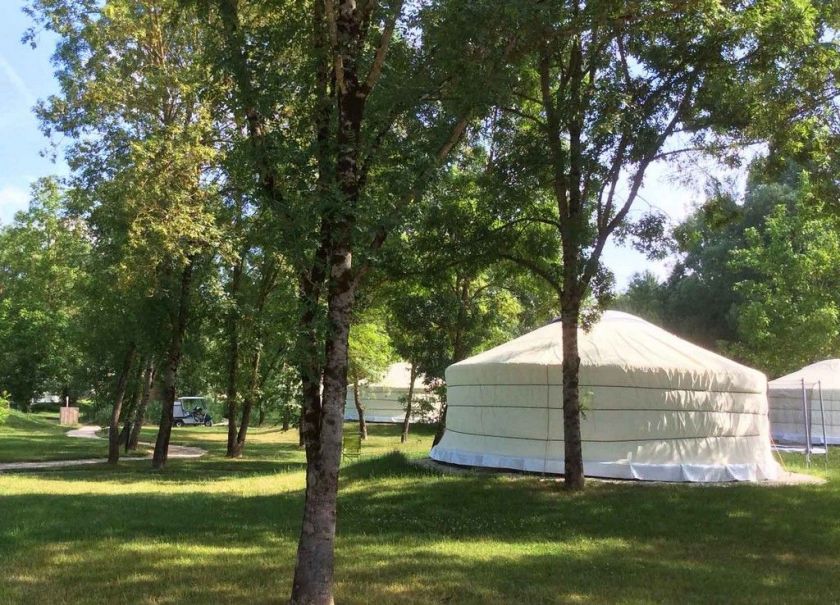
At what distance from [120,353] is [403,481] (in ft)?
35.0

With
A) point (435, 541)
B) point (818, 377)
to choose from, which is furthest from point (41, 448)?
point (818, 377)

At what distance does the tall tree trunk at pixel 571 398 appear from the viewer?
34.6 ft

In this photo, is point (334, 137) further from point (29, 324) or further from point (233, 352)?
point (29, 324)

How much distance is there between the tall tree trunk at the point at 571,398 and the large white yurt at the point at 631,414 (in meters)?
1.64

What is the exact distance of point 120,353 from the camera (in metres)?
19.0

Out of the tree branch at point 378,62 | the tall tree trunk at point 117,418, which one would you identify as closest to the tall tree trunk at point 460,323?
the tall tree trunk at point 117,418

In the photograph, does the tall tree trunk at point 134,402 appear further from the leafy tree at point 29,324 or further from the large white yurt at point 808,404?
the large white yurt at point 808,404

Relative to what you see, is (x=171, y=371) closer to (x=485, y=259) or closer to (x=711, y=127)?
(x=485, y=259)

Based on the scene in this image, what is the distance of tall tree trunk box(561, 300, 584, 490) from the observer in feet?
34.6

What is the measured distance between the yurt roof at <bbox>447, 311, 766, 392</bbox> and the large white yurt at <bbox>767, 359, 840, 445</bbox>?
357 inches

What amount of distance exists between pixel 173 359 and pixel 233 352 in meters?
2.98

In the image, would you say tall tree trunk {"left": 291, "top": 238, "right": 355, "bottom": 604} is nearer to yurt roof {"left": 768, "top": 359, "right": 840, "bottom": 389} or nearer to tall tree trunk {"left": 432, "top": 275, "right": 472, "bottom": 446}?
tall tree trunk {"left": 432, "top": 275, "right": 472, "bottom": 446}

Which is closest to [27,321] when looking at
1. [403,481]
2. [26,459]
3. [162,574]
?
[26,459]

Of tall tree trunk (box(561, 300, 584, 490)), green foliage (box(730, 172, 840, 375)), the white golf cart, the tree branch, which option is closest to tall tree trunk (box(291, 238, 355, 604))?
the tree branch
